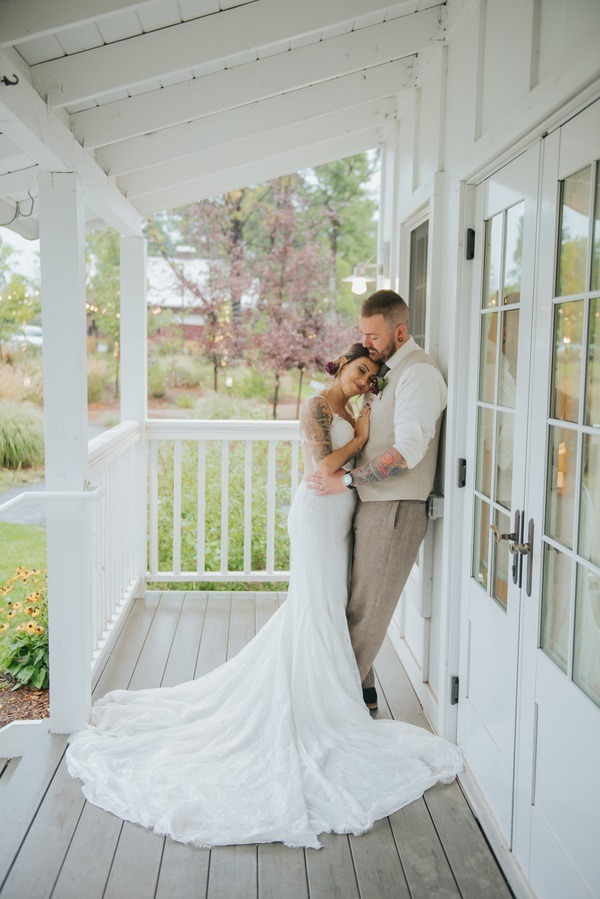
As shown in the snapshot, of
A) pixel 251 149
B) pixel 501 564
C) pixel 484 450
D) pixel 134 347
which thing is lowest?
pixel 501 564

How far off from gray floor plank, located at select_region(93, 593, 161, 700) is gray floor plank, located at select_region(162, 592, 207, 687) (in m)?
0.18

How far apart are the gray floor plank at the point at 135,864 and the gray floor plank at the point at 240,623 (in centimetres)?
164

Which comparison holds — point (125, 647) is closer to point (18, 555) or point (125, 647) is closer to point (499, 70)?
point (18, 555)

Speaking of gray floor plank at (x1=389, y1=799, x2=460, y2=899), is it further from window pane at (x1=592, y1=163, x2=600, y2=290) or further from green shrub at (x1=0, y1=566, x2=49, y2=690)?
green shrub at (x1=0, y1=566, x2=49, y2=690)

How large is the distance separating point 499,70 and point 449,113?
2.37 ft

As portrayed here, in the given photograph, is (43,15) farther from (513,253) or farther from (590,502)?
(590,502)

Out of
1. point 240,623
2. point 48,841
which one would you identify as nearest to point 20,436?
point 240,623

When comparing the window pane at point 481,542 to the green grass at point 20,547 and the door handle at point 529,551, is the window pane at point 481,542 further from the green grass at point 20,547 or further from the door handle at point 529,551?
the green grass at point 20,547

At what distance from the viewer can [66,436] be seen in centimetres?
317

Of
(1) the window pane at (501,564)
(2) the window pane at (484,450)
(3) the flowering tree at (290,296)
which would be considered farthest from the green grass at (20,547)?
(1) the window pane at (501,564)

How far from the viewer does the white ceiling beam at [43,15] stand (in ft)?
7.29

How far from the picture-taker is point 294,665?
322 centimetres

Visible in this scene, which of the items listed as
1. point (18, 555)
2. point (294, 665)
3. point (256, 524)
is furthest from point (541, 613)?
point (18, 555)

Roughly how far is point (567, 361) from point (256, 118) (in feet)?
7.83
